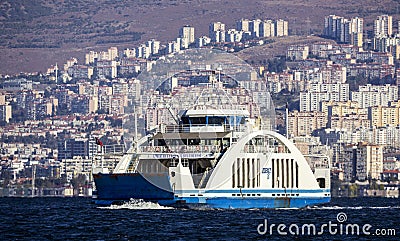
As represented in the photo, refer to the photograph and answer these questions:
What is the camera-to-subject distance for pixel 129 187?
75.6 m

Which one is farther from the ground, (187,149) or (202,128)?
(202,128)

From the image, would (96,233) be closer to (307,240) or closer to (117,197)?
(307,240)

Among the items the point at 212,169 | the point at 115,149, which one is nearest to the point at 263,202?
the point at 212,169

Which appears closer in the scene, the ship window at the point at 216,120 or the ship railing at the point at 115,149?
the ship window at the point at 216,120

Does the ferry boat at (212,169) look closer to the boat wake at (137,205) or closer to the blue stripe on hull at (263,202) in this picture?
the blue stripe on hull at (263,202)

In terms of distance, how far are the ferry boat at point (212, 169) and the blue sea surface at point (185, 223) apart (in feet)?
2.32

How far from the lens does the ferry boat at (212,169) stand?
246 ft

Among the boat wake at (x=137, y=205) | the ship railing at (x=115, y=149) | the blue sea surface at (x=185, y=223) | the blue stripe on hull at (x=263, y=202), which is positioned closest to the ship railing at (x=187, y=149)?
the blue stripe on hull at (x=263, y=202)

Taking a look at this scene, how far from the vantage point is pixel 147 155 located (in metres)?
77.5

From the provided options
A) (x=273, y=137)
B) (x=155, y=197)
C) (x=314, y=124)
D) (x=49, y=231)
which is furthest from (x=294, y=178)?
(x=314, y=124)

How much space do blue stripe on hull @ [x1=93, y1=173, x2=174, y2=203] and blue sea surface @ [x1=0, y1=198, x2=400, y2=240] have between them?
1.76 feet

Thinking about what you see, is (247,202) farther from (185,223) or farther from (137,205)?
(185,223)

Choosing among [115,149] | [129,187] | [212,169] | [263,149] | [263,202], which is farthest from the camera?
[115,149]

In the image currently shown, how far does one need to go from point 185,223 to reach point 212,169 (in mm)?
10277
